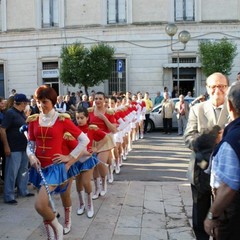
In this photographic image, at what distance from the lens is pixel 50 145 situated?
5.43m

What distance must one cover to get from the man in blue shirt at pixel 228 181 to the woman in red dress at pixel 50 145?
2520 mm

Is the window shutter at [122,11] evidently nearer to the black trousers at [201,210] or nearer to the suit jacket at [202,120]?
the suit jacket at [202,120]

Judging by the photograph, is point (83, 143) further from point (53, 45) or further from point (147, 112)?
point (53, 45)

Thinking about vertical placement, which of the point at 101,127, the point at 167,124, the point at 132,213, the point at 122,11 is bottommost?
the point at 132,213

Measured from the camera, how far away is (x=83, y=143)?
5551 millimetres

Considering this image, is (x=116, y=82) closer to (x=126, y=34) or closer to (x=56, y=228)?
(x=126, y=34)

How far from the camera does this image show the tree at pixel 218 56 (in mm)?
26844

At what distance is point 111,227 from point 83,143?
1.62 m

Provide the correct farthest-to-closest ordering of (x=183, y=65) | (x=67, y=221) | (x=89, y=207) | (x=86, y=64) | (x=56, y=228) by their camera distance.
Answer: (x=183, y=65) < (x=86, y=64) < (x=89, y=207) < (x=67, y=221) < (x=56, y=228)

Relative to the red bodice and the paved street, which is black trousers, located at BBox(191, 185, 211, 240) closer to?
the paved street

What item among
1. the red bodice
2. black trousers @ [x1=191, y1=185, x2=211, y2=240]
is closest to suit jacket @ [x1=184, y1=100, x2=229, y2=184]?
black trousers @ [x1=191, y1=185, x2=211, y2=240]

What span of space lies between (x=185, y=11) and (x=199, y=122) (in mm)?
26252

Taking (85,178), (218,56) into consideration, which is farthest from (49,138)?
(218,56)

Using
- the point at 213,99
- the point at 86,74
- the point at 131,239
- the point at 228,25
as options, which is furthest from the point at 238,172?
the point at 228,25
